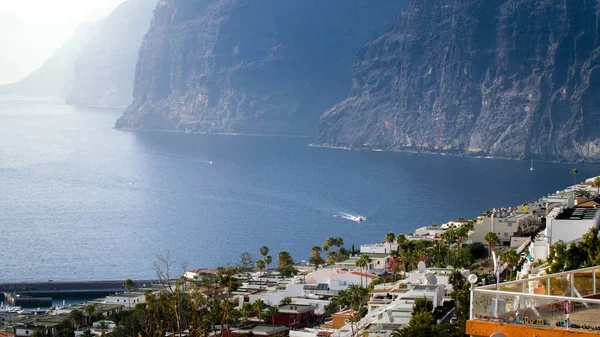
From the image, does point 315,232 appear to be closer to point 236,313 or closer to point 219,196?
point 219,196

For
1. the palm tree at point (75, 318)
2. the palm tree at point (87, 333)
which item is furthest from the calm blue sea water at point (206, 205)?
the palm tree at point (87, 333)

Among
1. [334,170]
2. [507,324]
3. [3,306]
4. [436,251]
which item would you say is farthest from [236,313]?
[334,170]

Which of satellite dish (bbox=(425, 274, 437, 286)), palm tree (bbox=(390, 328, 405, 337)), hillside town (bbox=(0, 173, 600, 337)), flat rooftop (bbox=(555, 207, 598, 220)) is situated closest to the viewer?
hillside town (bbox=(0, 173, 600, 337))

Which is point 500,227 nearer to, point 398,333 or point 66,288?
point 398,333

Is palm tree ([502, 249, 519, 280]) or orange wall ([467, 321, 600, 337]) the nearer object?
orange wall ([467, 321, 600, 337])

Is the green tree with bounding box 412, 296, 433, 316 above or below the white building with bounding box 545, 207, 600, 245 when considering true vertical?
below

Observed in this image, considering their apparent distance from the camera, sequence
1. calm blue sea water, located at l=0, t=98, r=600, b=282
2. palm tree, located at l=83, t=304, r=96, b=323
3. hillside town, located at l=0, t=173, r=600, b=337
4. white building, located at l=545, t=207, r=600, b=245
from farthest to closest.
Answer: calm blue sea water, located at l=0, t=98, r=600, b=282, palm tree, located at l=83, t=304, r=96, b=323, white building, located at l=545, t=207, r=600, b=245, hillside town, located at l=0, t=173, r=600, b=337

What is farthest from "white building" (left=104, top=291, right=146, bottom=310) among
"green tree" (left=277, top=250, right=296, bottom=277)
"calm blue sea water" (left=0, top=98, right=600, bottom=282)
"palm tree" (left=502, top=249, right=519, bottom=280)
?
"palm tree" (left=502, top=249, right=519, bottom=280)

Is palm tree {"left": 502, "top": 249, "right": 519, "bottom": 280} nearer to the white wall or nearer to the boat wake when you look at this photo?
the white wall
